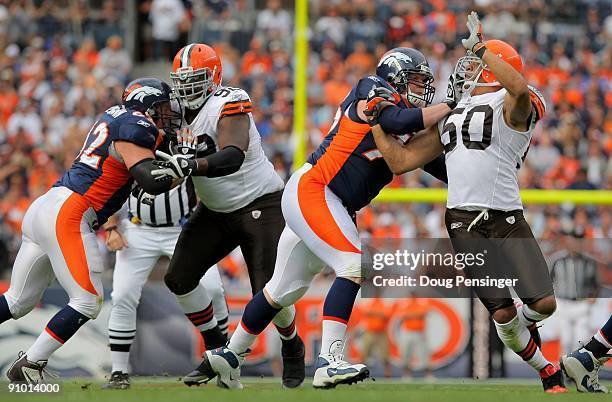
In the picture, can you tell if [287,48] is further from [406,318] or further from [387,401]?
[387,401]

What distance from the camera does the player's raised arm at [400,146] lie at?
238 inches

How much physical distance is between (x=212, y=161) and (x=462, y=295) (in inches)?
113

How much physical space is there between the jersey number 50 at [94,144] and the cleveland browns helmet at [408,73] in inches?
59.0

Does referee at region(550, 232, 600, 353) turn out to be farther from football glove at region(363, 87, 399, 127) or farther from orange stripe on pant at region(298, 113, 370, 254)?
football glove at region(363, 87, 399, 127)

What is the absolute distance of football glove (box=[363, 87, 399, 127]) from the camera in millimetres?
6035

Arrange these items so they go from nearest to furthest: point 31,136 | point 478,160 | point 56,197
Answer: point 478,160 → point 56,197 → point 31,136

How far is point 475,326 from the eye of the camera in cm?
886

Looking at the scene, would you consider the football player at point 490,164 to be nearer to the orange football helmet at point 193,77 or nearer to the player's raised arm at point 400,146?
the player's raised arm at point 400,146

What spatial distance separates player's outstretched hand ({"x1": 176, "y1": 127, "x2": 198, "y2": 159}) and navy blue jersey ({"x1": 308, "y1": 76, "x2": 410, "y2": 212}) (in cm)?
69

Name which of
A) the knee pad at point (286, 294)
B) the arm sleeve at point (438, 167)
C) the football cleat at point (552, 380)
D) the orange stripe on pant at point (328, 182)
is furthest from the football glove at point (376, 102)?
the football cleat at point (552, 380)

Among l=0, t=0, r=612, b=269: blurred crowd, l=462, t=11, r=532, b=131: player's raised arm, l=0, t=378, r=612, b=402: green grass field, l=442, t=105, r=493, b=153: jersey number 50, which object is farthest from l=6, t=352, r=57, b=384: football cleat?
l=0, t=0, r=612, b=269: blurred crowd

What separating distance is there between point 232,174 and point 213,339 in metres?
1.14

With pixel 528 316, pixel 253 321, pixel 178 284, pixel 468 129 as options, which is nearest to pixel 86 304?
pixel 178 284

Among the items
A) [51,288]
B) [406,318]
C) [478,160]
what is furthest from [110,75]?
[478,160]
